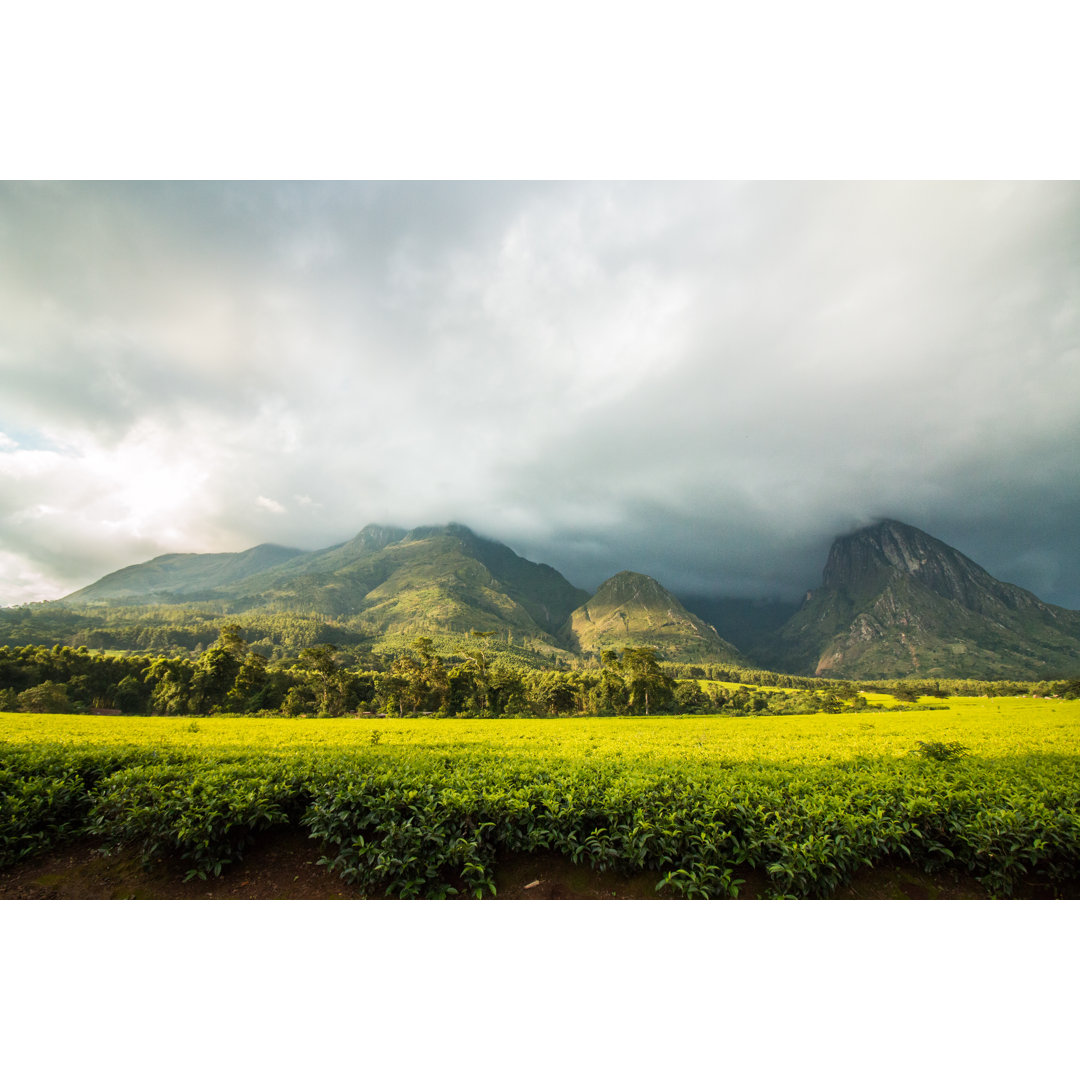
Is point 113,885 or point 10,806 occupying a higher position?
point 10,806

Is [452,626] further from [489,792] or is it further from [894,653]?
[894,653]

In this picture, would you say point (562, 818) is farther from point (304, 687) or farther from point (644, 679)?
point (304, 687)

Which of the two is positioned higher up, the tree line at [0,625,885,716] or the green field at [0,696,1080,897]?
the green field at [0,696,1080,897]

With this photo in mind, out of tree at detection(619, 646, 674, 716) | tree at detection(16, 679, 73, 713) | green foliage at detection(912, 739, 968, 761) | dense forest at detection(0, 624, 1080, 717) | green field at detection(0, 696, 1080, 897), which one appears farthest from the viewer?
tree at detection(619, 646, 674, 716)

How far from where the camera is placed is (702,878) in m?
4.37

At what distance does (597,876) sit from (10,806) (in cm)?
708

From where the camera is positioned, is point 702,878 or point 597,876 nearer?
point 702,878

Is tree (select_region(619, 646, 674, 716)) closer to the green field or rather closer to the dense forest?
the dense forest

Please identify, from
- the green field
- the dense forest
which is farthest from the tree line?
the green field

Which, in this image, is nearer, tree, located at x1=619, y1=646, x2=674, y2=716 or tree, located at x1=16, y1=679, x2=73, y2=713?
tree, located at x1=16, y1=679, x2=73, y2=713

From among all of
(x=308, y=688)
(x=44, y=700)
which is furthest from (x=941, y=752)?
(x=44, y=700)

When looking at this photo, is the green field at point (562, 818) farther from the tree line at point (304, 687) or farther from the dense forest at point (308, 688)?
the dense forest at point (308, 688)

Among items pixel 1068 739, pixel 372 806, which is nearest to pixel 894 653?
pixel 1068 739

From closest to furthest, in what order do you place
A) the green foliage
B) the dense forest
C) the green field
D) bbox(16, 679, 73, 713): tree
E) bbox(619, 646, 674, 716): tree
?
the green field → the green foliage → bbox(16, 679, 73, 713): tree → the dense forest → bbox(619, 646, 674, 716): tree
